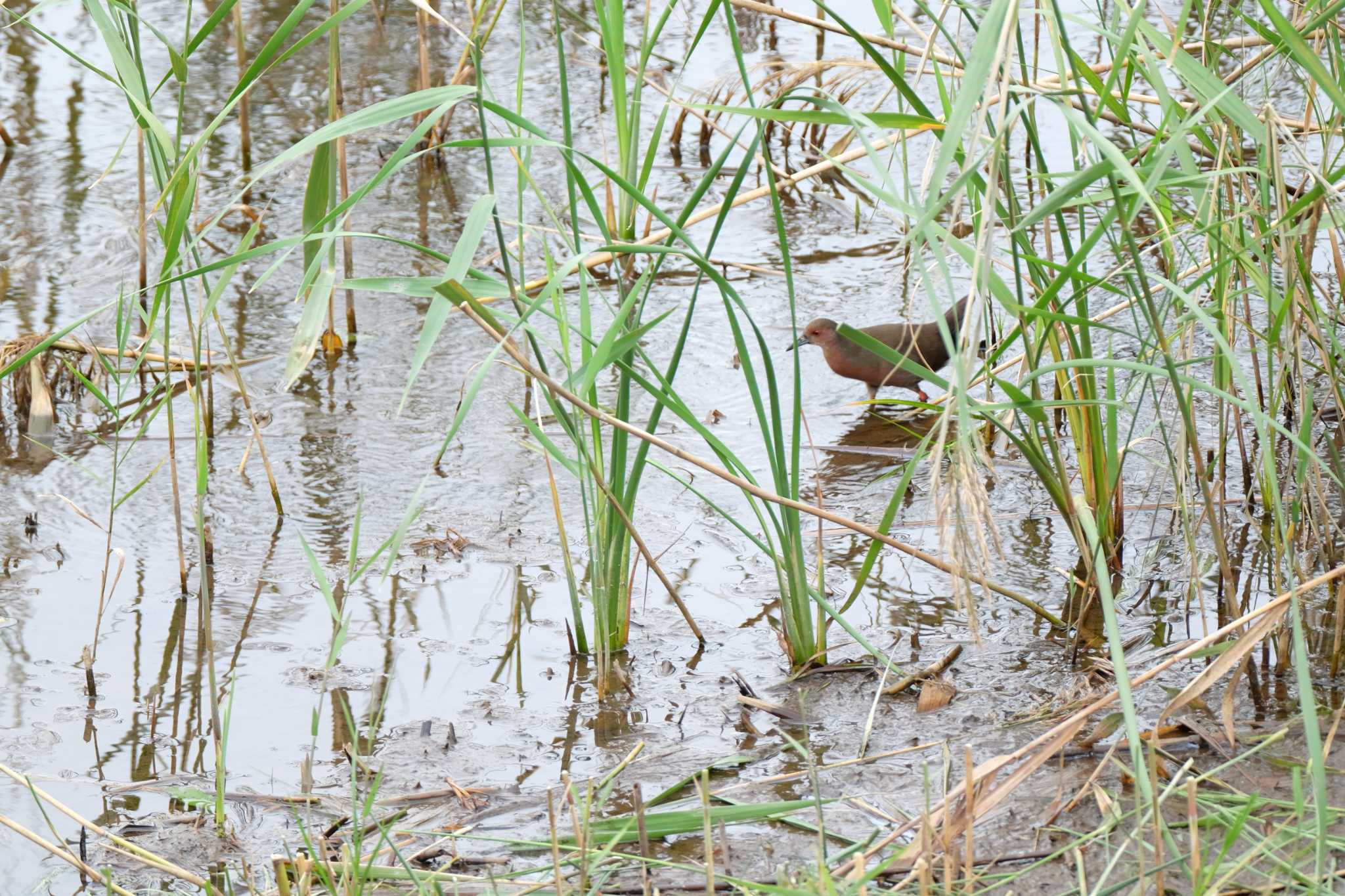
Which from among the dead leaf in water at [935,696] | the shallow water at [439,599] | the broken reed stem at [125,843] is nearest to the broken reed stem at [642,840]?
the shallow water at [439,599]

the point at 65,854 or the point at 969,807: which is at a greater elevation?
the point at 969,807

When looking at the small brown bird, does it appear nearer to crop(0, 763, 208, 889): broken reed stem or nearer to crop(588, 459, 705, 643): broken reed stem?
crop(588, 459, 705, 643): broken reed stem

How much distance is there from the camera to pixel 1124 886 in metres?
2.24

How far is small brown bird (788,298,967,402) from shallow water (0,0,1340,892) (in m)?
0.13

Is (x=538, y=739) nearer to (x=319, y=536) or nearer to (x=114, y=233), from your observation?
(x=319, y=536)

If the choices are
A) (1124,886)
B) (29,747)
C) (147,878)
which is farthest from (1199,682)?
(29,747)

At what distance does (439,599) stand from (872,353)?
74.5 inches

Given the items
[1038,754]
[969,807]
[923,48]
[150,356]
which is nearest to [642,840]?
[969,807]

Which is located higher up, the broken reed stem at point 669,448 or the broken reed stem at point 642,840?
the broken reed stem at point 669,448

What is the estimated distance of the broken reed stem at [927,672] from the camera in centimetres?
309

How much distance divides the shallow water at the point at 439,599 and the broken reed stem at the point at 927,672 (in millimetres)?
40

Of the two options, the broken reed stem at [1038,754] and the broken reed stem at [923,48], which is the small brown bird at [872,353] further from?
the broken reed stem at [1038,754]

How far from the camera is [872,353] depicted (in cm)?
486

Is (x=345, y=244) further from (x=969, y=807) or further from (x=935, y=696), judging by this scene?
(x=969, y=807)
